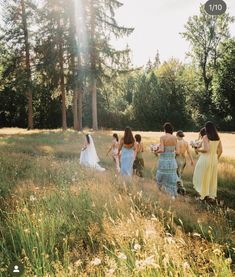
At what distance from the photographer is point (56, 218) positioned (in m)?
7.14

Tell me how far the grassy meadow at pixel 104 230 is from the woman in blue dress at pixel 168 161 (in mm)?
1019

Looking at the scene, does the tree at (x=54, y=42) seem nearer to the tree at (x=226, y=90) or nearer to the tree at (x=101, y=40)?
the tree at (x=101, y=40)

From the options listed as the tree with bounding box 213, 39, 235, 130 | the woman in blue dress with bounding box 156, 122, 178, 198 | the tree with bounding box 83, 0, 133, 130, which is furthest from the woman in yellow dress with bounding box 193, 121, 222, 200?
the tree with bounding box 213, 39, 235, 130

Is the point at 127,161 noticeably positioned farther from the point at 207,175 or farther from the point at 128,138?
the point at 207,175

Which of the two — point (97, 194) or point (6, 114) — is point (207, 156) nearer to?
point (97, 194)

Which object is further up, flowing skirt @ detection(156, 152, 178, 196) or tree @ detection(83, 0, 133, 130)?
tree @ detection(83, 0, 133, 130)

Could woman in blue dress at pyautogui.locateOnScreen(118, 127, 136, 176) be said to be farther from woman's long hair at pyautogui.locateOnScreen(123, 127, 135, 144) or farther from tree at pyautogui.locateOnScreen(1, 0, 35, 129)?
tree at pyautogui.locateOnScreen(1, 0, 35, 129)

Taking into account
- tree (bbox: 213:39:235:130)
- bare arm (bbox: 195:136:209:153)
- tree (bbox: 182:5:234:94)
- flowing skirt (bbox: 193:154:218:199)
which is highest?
tree (bbox: 182:5:234:94)

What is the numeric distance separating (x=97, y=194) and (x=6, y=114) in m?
50.5

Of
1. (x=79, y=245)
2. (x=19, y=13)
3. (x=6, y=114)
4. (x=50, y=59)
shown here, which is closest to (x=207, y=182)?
(x=79, y=245)

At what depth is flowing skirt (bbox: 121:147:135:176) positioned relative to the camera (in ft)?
45.7

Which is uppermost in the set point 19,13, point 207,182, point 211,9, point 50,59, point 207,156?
point 19,13

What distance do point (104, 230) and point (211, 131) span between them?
619cm

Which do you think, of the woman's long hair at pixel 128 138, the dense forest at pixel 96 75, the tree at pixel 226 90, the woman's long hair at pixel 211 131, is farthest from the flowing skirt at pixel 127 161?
the tree at pixel 226 90
